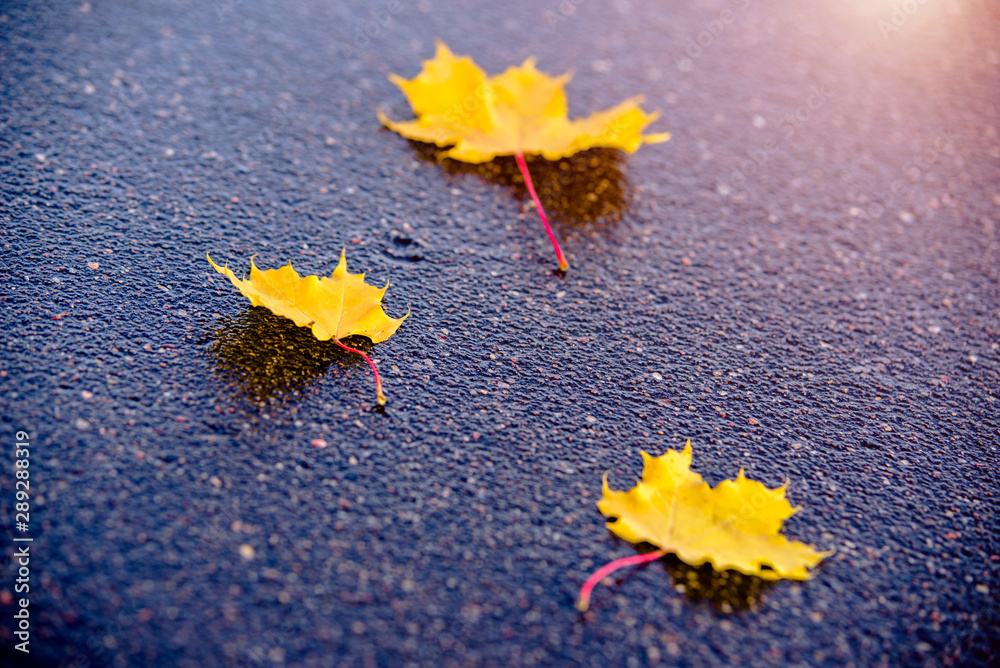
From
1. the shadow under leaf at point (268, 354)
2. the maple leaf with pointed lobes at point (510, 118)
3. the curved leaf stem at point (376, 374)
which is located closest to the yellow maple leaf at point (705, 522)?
the curved leaf stem at point (376, 374)

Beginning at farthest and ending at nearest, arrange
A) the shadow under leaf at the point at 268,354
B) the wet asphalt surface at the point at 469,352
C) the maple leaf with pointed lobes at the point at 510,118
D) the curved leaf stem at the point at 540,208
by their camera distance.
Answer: the maple leaf with pointed lobes at the point at 510,118 → the curved leaf stem at the point at 540,208 → the shadow under leaf at the point at 268,354 → the wet asphalt surface at the point at 469,352

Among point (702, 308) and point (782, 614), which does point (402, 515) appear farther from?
point (702, 308)

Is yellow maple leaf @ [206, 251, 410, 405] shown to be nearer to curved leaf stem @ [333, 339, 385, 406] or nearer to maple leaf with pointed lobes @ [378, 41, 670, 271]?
curved leaf stem @ [333, 339, 385, 406]

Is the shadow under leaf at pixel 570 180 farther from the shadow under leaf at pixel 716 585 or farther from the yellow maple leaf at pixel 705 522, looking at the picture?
the shadow under leaf at pixel 716 585

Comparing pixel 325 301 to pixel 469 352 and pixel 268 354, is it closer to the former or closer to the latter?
pixel 268 354

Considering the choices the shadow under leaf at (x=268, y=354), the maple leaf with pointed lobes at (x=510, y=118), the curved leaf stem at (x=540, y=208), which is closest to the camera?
the shadow under leaf at (x=268, y=354)

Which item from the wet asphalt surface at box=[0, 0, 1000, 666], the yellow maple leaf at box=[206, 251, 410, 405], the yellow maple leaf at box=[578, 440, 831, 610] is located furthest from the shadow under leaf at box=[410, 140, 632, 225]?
the yellow maple leaf at box=[578, 440, 831, 610]

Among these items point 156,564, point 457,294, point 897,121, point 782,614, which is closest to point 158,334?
point 156,564
